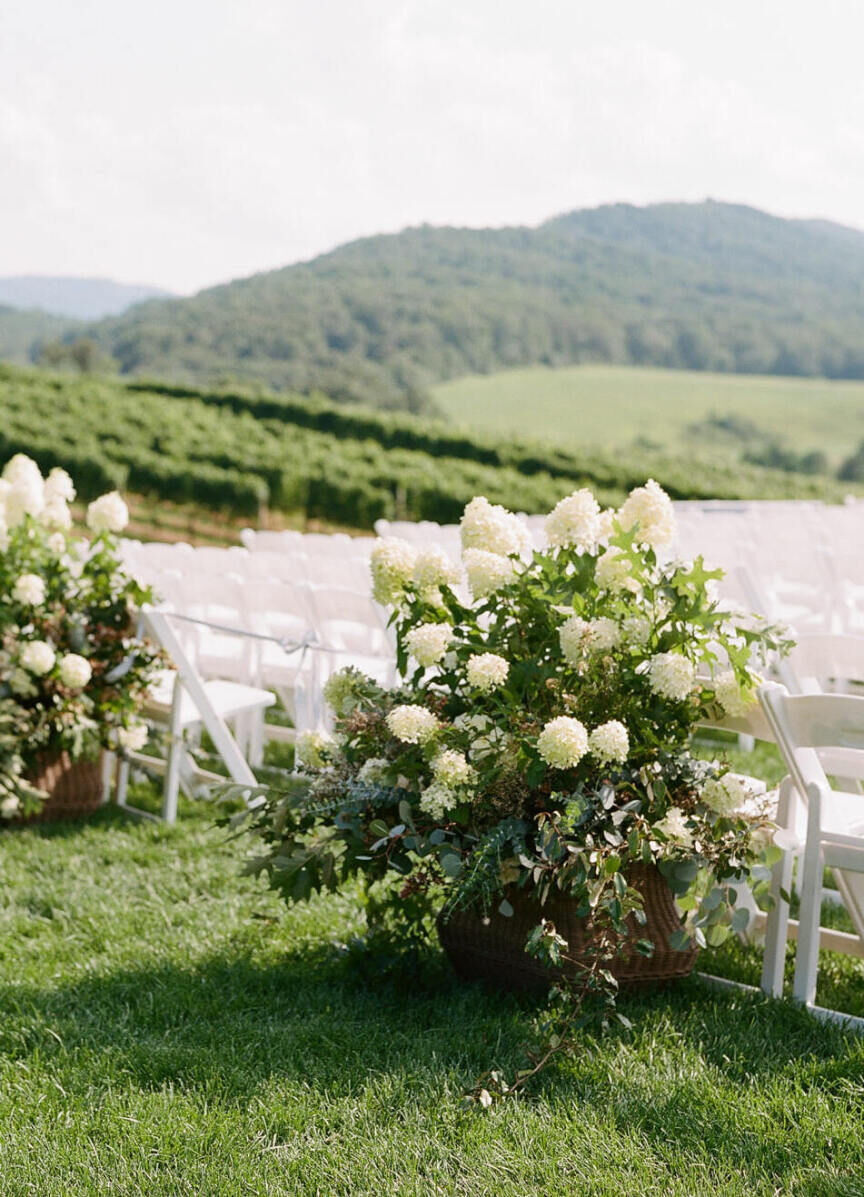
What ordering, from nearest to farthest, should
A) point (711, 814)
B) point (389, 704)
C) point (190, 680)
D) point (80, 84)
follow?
point (711, 814) → point (389, 704) → point (190, 680) → point (80, 84)

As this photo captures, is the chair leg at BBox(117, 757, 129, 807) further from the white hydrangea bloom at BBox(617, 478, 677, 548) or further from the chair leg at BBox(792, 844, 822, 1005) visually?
the chair leg at BBox(792, 844, 822, 1005)

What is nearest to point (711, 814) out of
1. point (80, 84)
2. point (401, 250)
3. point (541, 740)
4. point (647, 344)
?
point (541, 740)

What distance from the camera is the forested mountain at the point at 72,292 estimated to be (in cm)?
13938

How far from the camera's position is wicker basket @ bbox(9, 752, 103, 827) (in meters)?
5.04

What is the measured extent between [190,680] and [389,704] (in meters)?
1.80

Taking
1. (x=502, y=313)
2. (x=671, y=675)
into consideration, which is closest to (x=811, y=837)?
(x=671, y=675)

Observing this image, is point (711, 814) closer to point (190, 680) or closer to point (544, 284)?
point (190, 680)

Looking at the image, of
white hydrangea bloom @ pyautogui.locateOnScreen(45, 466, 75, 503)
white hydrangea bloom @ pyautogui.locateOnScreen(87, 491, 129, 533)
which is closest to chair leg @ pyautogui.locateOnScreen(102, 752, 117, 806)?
white hydrangea bloom @ pyautogui.locateOnScreen(87, 491, 129, 533)

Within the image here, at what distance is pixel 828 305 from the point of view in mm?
100312

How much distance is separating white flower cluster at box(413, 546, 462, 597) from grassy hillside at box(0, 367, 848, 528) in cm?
2098

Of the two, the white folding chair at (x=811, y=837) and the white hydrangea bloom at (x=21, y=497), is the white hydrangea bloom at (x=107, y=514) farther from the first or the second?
the white folding chair at (x=811, y=837)

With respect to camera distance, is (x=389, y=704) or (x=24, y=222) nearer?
(x=389, y=704)

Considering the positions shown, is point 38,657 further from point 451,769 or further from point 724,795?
point 724,795

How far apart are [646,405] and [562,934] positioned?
76.8 m
